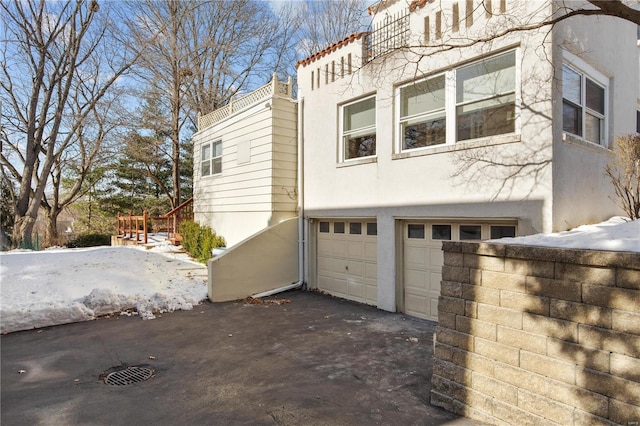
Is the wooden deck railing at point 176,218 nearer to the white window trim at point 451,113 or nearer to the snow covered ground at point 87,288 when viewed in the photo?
the snow covered ground at point 87,288

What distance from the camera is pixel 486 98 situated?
20.0 feet

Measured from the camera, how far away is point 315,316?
7.14 metres

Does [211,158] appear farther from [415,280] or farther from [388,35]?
[415,280]

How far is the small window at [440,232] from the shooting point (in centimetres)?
677

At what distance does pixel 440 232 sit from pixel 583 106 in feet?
10.6

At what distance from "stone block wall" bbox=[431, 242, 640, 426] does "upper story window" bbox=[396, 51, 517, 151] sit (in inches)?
136

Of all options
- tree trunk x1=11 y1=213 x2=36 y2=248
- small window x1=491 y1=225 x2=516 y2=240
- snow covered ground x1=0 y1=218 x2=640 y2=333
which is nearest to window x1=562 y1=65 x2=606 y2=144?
snow covered ground x1=0 y1=218 x2=640 y2=333

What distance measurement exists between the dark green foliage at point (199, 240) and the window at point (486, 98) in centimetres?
827

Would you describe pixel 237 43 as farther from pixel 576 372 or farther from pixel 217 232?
pixel 576 372

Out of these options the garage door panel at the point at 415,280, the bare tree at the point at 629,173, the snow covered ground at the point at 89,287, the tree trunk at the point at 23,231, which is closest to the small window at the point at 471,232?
the garage door panel at the point at 415,280

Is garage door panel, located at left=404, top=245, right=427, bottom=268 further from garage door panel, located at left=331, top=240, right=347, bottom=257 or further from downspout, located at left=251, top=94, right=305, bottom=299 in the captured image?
downspout, located at left=251, top=94, right=305, bottom=299

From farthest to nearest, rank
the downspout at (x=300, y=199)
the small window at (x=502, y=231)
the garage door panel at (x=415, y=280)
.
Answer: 1. the downspout at (x=300, y=199)
2. the garage door panel at (x=415, y=280)
3. the small window at (x=502, y=231)

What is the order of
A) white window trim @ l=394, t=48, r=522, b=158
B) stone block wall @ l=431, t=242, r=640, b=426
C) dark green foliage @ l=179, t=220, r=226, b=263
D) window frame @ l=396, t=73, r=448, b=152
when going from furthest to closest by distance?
dark green foliage @ l=179, t=220, r=226, b=263
window frame @ l=396, t=73, r=448, b=152
white window trim @ l=394, t=48, r=522, b=158
stone block wall @ l=431, t=242, r=640, b=426

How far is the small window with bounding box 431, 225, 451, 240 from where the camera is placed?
6.77 metres
